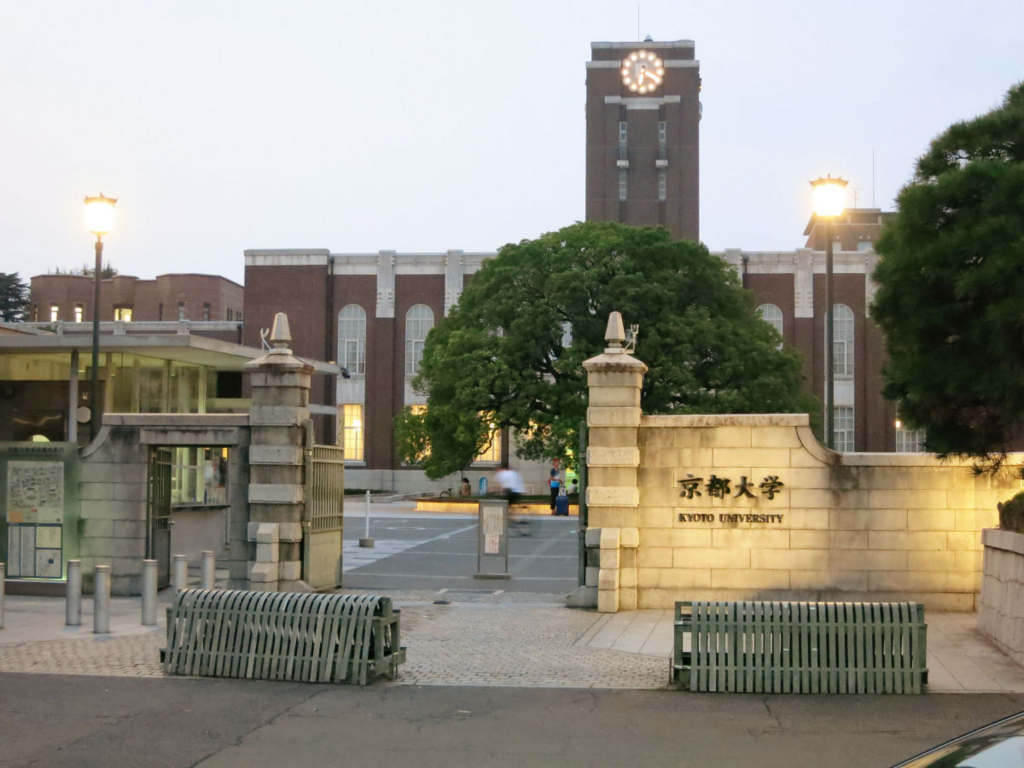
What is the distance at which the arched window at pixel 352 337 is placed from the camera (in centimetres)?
6444

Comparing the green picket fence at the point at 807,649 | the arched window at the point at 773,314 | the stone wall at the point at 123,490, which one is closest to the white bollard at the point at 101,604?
the stone wall at the point at 123,490

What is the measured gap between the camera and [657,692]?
34.3 ft

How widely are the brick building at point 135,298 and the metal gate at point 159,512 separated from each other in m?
74.3

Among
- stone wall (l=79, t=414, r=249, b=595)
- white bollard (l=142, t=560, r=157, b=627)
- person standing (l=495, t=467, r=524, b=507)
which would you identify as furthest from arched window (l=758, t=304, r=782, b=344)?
white bollard (l=142, t=560, r=157, b=627)

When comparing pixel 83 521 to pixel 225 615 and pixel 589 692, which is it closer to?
pixel 225 615

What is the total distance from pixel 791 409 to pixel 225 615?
33517mm

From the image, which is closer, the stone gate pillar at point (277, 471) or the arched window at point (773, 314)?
the stone gate pillar at point (277, 471)

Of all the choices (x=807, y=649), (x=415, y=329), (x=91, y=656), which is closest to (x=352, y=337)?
(x=415, y=329)

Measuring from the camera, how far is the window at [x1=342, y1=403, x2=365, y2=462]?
64062 mm

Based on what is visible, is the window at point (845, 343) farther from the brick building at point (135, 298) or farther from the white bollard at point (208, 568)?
the white bollard at point (208, 568)

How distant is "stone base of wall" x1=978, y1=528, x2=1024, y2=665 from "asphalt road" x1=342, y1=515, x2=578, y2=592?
7537 mm

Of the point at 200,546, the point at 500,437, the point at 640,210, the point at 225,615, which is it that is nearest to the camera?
the point at 225,615

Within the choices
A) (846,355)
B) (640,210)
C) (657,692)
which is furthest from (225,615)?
(640,210)

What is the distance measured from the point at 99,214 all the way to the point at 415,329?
42627mm
